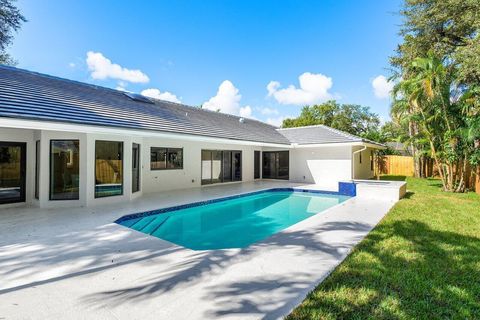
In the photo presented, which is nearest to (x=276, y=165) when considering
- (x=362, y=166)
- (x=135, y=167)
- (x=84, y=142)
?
(x=362, y=166)

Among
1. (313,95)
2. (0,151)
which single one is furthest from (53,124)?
(313,95)

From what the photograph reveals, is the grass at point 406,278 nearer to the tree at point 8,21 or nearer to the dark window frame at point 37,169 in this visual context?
the dark window frame at point 37,169

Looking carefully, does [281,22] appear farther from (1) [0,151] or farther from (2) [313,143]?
(1) [0,151]

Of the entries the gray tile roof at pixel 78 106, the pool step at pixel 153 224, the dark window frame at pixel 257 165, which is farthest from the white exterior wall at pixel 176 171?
the pool step at pixel 153 224

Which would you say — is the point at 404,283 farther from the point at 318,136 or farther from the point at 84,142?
the point at 318,136

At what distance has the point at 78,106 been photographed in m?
9.24

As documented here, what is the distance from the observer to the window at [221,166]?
1680 cm

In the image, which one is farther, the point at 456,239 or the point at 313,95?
the point at 313,95

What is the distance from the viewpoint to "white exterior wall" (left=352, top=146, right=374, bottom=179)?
58.0ft

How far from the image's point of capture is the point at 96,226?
6891 mm

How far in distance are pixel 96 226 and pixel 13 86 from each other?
6159mm

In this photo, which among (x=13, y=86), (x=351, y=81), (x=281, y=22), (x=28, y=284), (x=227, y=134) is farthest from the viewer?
(x=351, y=81)

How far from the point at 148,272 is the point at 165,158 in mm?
10820

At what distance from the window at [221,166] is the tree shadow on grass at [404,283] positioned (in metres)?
12.4
